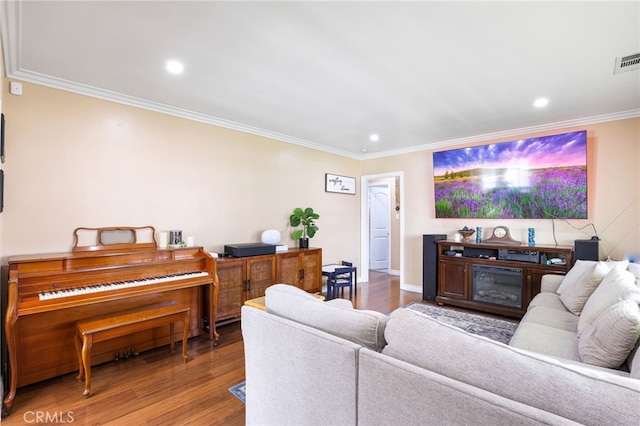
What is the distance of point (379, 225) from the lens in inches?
289

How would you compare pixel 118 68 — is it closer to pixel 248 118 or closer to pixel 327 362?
pixel 248 118

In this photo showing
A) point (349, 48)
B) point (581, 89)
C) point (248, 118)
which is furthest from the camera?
point (248, 118)

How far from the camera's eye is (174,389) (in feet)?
7.47

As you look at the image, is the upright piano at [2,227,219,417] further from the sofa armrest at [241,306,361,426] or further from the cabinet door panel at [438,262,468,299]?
the cabinet door panel at [438,262,468,299]

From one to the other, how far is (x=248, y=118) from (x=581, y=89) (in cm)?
348

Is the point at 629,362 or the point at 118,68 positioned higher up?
the point at 118,68

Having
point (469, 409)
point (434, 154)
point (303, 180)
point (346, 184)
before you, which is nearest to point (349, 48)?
point (469, 409)

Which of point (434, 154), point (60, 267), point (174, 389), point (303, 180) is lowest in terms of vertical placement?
point (174, 389)

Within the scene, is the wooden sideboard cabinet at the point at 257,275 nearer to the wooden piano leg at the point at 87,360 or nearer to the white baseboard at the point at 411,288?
the wooden piano leg at the point at 87,360

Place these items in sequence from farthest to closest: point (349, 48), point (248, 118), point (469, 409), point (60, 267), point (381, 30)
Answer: point (248, 118) → point (60, 267) → point (349, 48) → point (381, 30) → point (469, 409)

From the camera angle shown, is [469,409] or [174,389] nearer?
[469,409]

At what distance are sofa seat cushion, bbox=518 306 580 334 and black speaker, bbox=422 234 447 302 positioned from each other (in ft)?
6.32

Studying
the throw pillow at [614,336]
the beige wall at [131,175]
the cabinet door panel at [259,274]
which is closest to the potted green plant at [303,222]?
the beige wall at [131,175]

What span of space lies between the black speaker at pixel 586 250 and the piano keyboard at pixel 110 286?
13.6ft
